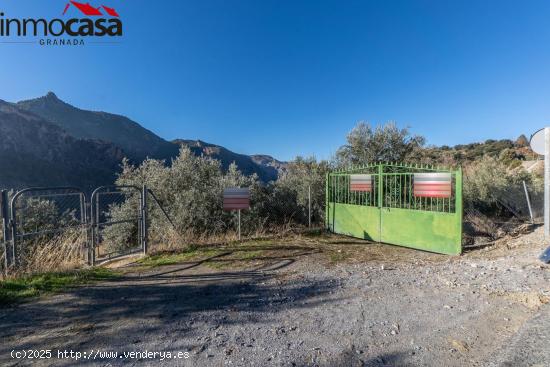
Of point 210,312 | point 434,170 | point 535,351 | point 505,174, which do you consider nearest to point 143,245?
point 210,312

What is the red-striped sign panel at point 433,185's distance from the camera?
21.7 ft

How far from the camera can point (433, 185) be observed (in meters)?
6.80

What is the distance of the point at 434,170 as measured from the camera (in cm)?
696

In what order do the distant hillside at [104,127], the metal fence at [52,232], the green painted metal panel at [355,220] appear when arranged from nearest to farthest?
the metal fence at [52,232]
the green painted metal panel at [355,220]
the distant hillside at [104,127]

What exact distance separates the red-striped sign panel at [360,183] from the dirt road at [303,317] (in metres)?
3.47

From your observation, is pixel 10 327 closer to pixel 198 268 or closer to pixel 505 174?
pixel 198 268

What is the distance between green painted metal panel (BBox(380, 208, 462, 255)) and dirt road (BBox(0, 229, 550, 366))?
3.76 feet

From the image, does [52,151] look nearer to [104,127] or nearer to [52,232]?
[104,127]

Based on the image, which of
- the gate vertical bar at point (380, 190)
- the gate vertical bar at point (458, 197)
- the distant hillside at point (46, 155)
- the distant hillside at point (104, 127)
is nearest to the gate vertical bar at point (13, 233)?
the gate vertical bar at point (380, 190)

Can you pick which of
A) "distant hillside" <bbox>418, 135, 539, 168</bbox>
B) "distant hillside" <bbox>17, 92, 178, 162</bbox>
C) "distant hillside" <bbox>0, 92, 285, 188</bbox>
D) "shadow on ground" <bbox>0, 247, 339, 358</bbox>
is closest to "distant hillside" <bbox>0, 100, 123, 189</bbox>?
"distant hillside" <bbox>0, 92, 285, 188</bbox>

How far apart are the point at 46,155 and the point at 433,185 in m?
57.4

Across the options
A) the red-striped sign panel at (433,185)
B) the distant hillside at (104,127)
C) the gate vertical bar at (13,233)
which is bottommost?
the gate vertical bar at (13,233)

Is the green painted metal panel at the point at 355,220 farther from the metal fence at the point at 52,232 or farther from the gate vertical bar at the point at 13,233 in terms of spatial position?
the gate vertical bar at the point at 13,233

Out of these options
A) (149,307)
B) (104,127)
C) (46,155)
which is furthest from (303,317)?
(104,127)
